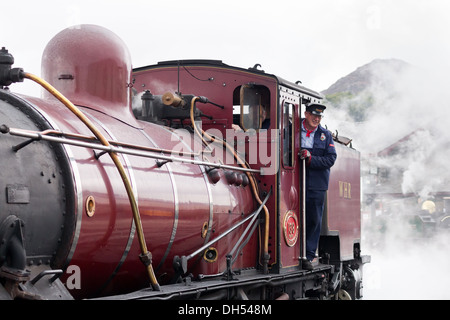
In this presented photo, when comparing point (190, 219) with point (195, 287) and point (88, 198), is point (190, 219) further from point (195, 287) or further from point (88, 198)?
point (88, 198)

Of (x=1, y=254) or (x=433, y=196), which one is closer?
(x=1, y=254)

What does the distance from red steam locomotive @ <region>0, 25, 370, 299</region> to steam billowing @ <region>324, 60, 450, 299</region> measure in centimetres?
989

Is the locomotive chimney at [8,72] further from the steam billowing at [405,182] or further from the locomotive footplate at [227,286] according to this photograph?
the steam billowing at [405,182]

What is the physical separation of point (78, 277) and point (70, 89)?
1776 mm

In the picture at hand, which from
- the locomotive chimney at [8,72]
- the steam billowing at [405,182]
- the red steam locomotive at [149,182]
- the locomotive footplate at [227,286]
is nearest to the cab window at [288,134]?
the red steam locomotive at [149,182]

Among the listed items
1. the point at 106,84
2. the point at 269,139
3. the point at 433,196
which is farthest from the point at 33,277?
the point at 433,196

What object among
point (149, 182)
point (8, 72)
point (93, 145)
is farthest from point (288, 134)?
point (8, 72)

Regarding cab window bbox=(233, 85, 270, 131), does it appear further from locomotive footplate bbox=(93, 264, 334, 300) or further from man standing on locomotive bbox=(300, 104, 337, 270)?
locomotive footplate bbox=(93, 264, 334, 300)

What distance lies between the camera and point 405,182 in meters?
39.5

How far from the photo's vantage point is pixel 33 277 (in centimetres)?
415

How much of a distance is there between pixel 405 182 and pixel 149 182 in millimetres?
35999

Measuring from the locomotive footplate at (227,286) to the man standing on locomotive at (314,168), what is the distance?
15.0 inches

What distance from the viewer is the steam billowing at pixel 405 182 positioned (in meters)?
21.3
